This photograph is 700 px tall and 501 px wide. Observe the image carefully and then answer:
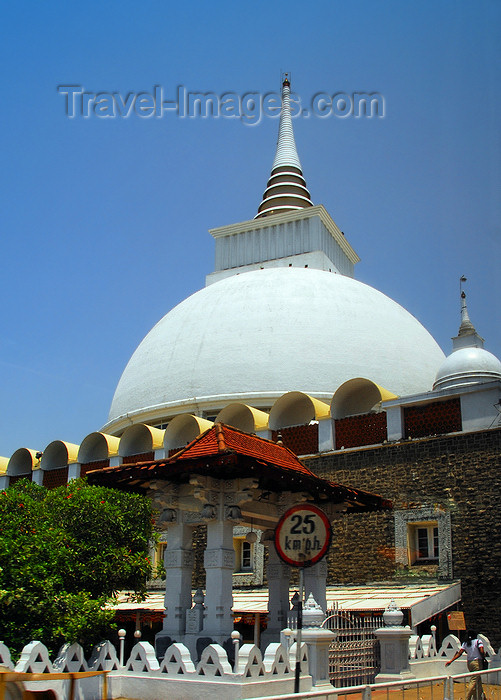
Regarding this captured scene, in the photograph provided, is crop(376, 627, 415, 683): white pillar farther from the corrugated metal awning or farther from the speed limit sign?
the speed limit sign

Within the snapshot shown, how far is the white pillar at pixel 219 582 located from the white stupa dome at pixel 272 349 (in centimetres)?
1378

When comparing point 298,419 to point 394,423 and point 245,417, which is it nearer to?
point 245,417

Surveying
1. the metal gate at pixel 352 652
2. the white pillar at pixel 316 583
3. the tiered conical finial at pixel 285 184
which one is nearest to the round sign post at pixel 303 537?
the metal gate at pixel 352 652

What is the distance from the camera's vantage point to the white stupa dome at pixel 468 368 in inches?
866

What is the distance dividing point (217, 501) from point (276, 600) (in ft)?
9.48

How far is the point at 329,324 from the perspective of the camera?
28797mm

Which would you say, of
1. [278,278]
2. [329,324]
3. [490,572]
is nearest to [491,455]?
[490,572]

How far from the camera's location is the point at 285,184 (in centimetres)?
4166

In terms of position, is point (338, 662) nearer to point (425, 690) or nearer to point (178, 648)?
point (178, 648)

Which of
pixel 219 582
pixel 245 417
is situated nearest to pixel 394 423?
pixel 245 417

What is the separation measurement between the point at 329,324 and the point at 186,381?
5.93 meters

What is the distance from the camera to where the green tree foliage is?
13992 mm

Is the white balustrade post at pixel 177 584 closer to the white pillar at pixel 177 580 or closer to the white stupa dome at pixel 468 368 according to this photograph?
the white pillar at pixel 177 580

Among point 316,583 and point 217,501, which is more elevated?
point 217,501
